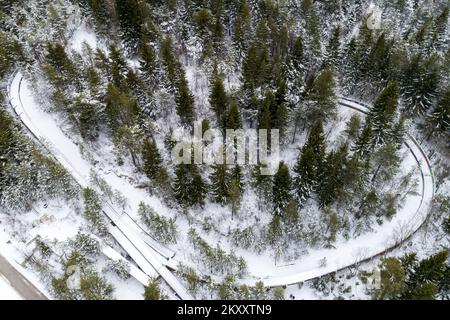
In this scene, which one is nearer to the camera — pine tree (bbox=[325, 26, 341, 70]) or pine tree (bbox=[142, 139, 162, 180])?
pine tree (bbox=[142, 139, 162, 180])

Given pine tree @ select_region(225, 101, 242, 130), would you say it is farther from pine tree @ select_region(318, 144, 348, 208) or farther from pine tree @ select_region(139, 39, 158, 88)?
pine tree @ select_region(139, 39, 158, 88)

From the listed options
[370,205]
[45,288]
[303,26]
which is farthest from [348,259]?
[303,26]

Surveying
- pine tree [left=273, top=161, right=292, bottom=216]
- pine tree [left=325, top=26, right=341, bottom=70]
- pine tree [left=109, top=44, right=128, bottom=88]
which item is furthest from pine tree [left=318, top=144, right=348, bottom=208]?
pine tree [left=109, top=44, right=128, bottom=88]

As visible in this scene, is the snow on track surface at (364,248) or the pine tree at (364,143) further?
the pine tree at (364,143)

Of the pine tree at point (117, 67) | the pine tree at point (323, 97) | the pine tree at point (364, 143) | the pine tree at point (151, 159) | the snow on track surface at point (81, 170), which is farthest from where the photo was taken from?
the pine tree at point (117, 67)

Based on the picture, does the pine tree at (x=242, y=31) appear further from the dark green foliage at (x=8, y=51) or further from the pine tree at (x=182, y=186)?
the dark green foliage at (x=8, y=51)

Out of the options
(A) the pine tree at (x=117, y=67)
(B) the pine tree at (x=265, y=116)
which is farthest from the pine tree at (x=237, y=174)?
(A) the pine tree at (x=117, y=67)

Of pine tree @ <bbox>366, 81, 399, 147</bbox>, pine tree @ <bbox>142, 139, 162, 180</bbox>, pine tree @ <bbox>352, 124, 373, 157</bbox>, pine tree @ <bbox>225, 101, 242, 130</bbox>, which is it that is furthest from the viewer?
pine tree @ <bbox>366, 81, 399, 147</bbox>
